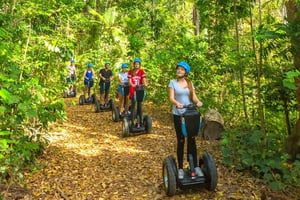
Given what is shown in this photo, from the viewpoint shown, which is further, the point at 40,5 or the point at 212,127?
the point at 212,127

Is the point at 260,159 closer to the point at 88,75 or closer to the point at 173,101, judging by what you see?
the point at 173,101

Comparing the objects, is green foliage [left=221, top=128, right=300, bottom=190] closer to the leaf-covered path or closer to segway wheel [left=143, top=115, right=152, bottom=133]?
the leaf-covered path

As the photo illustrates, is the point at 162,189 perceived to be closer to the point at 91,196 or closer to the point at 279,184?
the point at 91,196

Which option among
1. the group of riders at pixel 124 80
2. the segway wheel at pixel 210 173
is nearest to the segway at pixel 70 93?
the group of riders at pixel 124 80

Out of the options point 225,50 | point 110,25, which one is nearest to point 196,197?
point 225,50

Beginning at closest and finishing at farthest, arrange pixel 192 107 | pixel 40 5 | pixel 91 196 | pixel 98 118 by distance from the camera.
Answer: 1. pixel 192 107
2. pixel 91 196
3. pixel 40 5
4. pixel 98 118

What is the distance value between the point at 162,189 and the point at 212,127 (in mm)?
3158

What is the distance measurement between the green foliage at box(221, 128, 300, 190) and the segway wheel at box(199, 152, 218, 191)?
961 millimetres

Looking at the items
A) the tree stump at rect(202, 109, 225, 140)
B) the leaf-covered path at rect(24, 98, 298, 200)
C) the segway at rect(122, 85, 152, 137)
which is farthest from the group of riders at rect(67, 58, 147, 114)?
the tree stump at rect(202, 109, 225, 140)

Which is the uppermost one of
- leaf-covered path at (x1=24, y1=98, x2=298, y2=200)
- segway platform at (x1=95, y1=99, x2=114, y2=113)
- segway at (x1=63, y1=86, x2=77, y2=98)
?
segway at (x1=63, y1=86, x2=77, y2=98)

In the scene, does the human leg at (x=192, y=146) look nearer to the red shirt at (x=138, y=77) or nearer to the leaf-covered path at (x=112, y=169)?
the leaf-covered path at (x=112, y=169)

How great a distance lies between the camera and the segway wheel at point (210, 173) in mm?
4652

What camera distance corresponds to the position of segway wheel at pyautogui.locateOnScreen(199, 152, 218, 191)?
4652mm

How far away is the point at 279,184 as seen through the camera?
4.82 m
